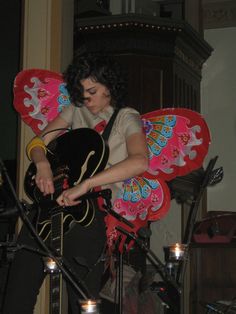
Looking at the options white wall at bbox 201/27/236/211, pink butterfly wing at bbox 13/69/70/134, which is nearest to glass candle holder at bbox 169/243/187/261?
pink butterfly wing at bbox 13/69/70/134

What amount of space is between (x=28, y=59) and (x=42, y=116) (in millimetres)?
553

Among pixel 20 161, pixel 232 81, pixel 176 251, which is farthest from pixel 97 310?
pixel 232 81

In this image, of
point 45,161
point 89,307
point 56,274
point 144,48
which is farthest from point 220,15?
point 89,307

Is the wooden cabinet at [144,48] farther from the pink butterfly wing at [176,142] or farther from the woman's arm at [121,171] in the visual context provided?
the woman's arm at [121,171]

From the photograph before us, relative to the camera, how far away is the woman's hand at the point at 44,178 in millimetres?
2057

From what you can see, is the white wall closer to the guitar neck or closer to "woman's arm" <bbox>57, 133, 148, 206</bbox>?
"woman's arm" <bbox>57, 133, 148, 206</bbox>

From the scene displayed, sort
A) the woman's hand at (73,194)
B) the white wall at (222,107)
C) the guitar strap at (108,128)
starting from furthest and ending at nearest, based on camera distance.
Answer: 1. the white wall at (222,107)
2. the guitar strap at (108,128)
3. the woman's hand at (73,194)

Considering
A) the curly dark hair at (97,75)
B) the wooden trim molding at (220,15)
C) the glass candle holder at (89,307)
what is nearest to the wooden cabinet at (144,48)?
the curly dark hair at (97,75)

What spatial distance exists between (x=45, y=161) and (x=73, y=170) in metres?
0.14

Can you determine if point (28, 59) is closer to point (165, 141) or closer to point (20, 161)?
point (20, 161)

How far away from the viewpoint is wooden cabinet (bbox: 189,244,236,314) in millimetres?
4328

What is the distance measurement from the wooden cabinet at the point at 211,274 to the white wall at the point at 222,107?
0.96 metres

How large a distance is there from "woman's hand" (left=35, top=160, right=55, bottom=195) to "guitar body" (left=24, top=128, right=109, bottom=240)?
0.02 m

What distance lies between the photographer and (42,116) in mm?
2578
